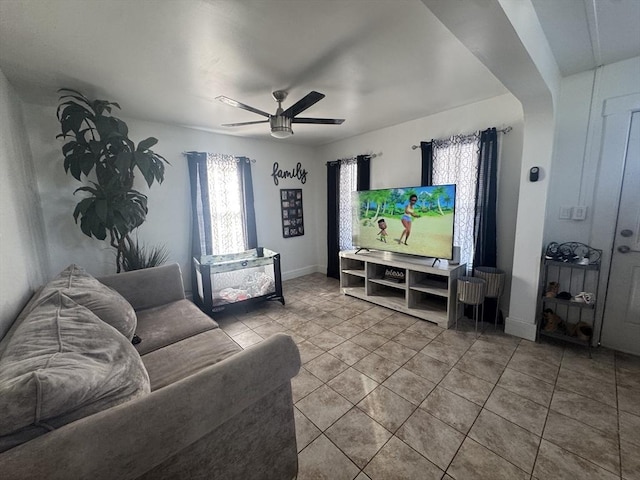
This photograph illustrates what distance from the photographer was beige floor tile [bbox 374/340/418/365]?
7.26ft

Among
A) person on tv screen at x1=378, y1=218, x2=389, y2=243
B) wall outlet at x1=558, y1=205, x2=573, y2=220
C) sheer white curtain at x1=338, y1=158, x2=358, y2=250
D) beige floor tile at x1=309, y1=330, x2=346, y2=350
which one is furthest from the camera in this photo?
sheer white curtain at x1=338, y1=158, x2=358, y2=250

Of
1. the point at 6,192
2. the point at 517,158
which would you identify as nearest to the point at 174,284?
the point at 6,192

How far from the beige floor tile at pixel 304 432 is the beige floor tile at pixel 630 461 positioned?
5.03 feet

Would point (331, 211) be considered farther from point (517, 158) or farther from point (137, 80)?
point (137, 80)

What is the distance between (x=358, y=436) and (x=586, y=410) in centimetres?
146

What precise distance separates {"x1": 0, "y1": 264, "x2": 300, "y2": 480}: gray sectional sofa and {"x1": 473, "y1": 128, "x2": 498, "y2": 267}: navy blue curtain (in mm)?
2567

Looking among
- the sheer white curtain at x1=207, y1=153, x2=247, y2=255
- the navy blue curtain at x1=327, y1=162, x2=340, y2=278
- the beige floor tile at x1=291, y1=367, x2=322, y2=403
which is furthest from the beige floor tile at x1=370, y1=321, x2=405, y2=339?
the sheer white curtain at x1=207, y1=153, x2=247, y2=255

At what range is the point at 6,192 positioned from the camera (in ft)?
5.44

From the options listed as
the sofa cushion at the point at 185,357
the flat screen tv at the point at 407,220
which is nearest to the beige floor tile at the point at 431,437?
the sofa cushion at the point at 185,357

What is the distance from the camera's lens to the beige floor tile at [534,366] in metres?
1.95

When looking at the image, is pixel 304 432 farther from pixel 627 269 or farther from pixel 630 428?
pixel 627 269

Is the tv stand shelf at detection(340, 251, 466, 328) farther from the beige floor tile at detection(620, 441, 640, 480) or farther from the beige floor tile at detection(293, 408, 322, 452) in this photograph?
the beige floor tile at detection(293, 408, 322, 452)

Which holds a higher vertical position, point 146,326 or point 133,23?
point 133,23

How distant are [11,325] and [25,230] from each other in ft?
3.23
